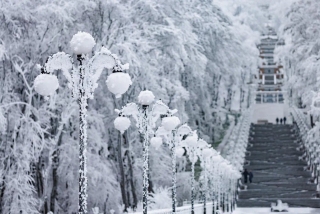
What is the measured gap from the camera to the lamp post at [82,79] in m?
11.1

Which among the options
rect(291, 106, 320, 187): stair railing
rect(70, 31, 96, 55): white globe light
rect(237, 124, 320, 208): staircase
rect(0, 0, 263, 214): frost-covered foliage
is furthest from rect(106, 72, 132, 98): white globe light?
rect(237, 124, 320, 208): staircase

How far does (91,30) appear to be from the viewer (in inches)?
1214

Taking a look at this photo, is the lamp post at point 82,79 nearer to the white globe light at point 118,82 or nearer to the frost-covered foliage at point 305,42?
the white globe light at point 118,82

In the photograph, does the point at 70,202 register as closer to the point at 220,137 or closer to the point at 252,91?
Result: the point at 220,137

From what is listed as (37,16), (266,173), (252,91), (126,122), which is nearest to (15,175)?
(37,16)

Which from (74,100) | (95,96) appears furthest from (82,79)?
(95,96)

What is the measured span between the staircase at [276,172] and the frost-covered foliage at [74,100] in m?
11.1

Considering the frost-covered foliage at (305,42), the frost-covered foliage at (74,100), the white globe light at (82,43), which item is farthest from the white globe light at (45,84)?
the frost-covered foliage at (305,42)

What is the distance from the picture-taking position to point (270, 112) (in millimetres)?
97250

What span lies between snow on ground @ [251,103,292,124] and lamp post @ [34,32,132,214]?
78.7 metres

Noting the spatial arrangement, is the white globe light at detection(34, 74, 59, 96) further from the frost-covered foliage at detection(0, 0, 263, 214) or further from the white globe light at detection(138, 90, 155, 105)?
the frost-covered foliage at detection(0, 0, 263, 214)

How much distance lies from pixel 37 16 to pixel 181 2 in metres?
12.4

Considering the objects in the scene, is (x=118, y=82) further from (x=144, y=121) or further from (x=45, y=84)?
(x=144, y=121)

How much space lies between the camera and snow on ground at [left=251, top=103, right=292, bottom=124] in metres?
93.4
